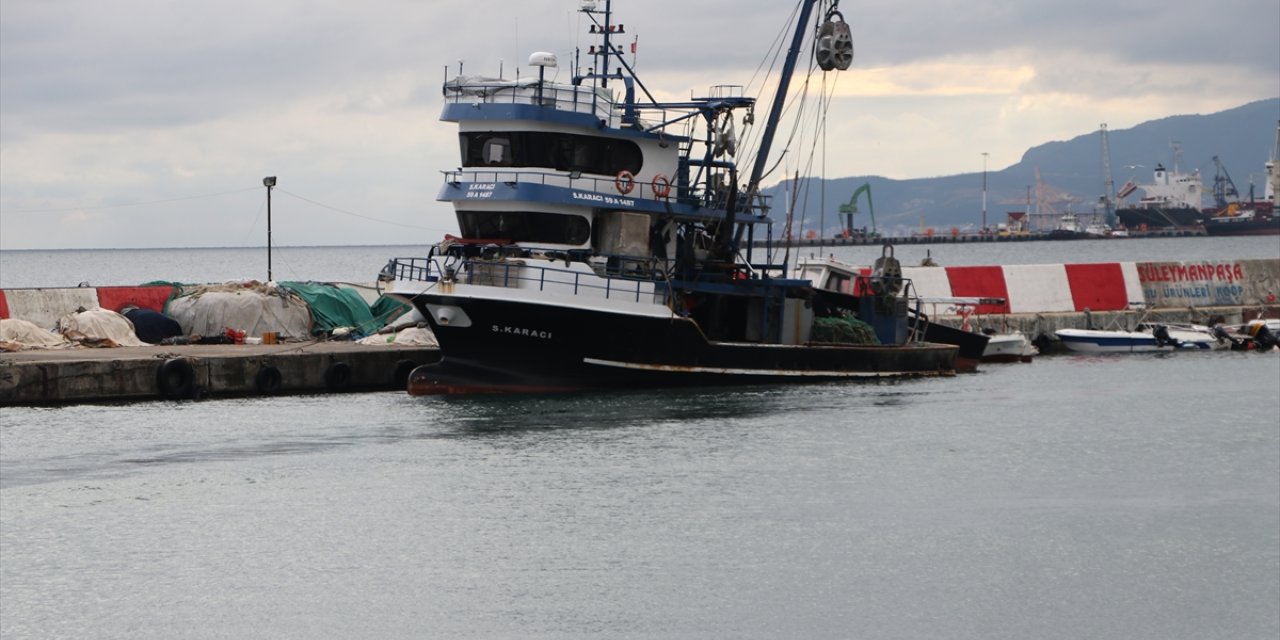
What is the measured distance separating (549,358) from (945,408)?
8.63m

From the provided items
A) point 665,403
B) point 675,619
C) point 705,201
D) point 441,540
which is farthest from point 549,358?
point 675,619

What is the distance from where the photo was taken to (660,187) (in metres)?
36.2

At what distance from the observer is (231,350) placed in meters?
35.8

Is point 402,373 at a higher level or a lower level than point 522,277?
lower

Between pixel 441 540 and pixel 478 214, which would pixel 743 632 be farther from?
pixel 478 214

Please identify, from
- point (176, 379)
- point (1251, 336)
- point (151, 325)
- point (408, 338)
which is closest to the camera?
point (176, 379)

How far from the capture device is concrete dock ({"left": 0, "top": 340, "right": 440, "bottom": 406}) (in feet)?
103

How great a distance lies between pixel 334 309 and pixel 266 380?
7.20 m

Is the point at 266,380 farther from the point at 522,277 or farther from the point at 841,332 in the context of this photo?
the point at 841,332

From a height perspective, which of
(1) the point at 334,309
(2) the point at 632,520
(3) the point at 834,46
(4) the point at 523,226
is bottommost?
(2) the point at 632,520

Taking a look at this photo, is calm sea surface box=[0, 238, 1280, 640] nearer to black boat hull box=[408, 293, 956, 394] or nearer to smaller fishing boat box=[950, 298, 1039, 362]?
black boat hull box=[408, 293, 956, 394]

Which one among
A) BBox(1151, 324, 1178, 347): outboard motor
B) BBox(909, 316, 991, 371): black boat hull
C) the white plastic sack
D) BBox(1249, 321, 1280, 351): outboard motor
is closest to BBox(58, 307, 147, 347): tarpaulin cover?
the white plastic sack

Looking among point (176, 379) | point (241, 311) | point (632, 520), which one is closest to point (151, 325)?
point (241, 311)

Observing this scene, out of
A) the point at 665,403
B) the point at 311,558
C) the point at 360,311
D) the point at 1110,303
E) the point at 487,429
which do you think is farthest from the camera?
the point at 1110,303
